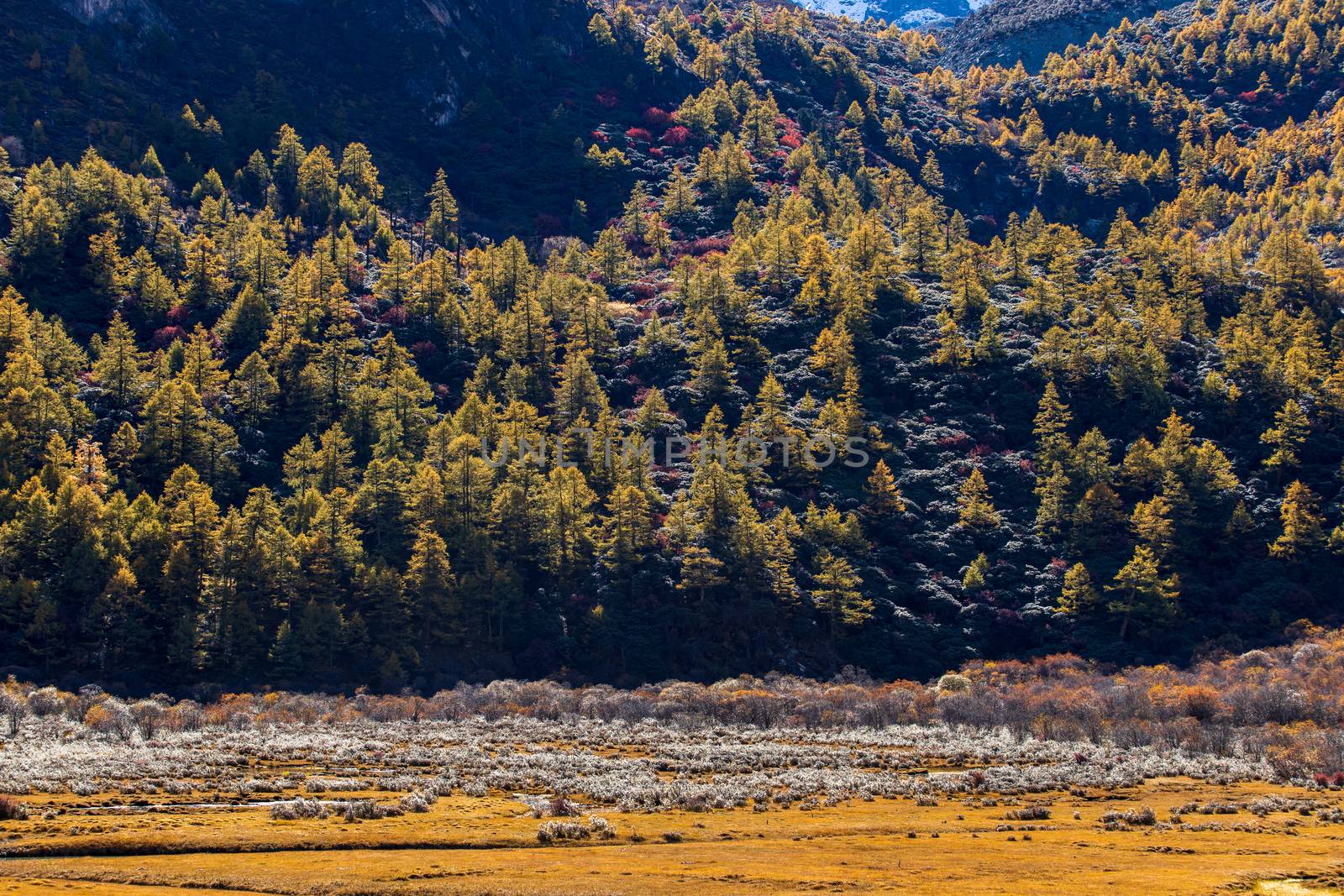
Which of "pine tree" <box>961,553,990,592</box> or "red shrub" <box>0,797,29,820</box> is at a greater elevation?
"pine tree" <box>961,553,990,592</box>

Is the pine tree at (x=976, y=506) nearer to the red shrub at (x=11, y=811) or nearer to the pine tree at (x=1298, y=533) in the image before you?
the pine tree at (x=1298, y=533)

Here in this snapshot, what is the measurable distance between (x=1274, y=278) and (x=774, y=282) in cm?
6167

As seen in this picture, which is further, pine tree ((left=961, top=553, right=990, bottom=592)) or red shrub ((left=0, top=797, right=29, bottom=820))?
pine tree ((left=961, top=553, right=990, bottom=592))

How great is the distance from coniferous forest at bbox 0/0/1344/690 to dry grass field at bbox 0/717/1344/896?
26.3m

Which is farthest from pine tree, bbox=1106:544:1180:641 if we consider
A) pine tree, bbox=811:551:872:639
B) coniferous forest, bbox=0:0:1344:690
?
pine tree, bbox=811:551:872:639

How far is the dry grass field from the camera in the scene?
33.1 meters

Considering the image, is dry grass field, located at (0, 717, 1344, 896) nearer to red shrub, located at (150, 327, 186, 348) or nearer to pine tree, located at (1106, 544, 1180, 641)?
pine tree, located at (1106, 544, 1180, 641)

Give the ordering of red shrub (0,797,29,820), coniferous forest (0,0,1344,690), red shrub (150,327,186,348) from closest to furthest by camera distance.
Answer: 1. red shrub (0,797,29,820)
2. coniferous forest (0,0,1344,690)
3. red shrub (150,327,186,348)

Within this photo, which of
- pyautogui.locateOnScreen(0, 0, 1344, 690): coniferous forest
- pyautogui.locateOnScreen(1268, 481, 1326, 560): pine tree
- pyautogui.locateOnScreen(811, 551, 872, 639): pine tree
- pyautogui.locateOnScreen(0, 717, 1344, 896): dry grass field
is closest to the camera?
pyautogui.locateOnScreen(0, 717, 1344, 896): dry grass field

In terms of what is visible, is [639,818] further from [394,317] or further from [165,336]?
[394,317]

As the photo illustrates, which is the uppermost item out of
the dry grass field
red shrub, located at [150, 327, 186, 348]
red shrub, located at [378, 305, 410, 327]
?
red shrub, located at [378, 305, 410, 327]

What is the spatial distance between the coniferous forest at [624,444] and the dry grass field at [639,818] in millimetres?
26328

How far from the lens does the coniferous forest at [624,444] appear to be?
9256 centimetres

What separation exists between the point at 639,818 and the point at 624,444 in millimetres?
72522
